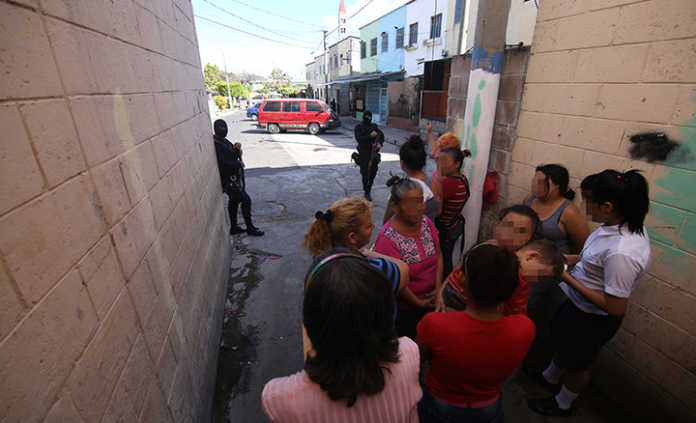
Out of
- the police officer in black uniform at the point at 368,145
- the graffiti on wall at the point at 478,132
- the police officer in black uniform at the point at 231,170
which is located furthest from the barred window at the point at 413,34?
the graffiti on wall at the point at 478,132

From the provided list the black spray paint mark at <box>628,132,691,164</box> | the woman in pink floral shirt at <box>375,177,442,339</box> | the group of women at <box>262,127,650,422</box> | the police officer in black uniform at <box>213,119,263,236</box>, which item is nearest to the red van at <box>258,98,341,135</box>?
the police officer in black uniform at <box>213,119,263,236</box>

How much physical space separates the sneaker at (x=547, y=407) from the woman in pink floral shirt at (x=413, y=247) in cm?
118

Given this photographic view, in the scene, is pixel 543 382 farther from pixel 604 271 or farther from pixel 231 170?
pixel 231 170

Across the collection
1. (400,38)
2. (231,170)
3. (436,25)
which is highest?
(400,38)

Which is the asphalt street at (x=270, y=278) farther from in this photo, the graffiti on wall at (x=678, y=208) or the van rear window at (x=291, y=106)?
the van rear window at (x=291, y=106)

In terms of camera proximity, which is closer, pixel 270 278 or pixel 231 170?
pixel 270 278

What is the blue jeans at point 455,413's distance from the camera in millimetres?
1509

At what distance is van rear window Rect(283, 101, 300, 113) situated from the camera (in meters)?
17.0

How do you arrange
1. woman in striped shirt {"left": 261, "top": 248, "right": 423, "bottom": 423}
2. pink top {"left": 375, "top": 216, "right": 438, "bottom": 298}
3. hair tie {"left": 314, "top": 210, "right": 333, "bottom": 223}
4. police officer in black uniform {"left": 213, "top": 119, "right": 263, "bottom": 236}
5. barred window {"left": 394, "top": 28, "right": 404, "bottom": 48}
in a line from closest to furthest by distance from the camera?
woman in striped shirt {"left": 261, "top": 248, "right": 423, "bottom": 423}
hair tie {"left": 314, "top": 210, "right": 333, "bottom": 223}
pink top {"left": 375, "top": 216, "right": 438, "bottom": 298}
police officer in black uniform {"left": 213, "top": 119, "right": 263, "bottom": 236}
barred window {"left": 394, "top": 28, "right": 404, "bottom": 48}

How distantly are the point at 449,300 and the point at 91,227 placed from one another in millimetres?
1809

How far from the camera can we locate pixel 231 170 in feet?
15.9

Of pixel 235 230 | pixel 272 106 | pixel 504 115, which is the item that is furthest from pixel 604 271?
pixel 272 106

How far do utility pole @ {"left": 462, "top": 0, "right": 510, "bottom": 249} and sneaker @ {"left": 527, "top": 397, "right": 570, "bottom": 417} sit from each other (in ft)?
5.64

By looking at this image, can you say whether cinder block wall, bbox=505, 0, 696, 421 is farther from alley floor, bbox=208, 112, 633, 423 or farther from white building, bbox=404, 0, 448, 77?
white building, bbox=404, 0, 448, 77
